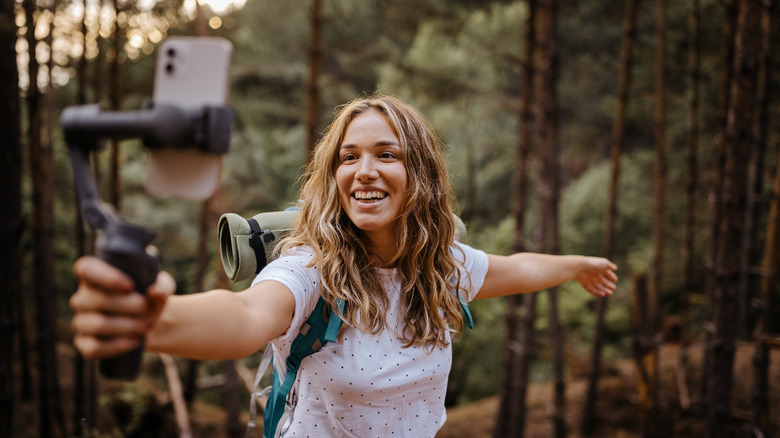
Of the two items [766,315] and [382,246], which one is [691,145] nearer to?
[766,315]

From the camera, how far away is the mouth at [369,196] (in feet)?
5.21

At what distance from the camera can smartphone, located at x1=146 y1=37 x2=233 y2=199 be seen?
2.69 ft

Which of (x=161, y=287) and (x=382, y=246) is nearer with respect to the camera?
(x=161, y=287)

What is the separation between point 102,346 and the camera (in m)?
0.78

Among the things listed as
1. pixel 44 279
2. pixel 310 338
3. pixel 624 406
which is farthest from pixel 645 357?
pixel 44 279

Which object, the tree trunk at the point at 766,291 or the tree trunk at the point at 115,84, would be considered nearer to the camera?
the tree trunk at the point at 766,291

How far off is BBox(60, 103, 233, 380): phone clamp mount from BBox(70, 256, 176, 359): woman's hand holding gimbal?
0.06 ft

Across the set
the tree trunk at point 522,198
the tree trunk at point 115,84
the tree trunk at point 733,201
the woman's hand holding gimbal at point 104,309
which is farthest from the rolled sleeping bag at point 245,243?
the tree trunk at point 115,84

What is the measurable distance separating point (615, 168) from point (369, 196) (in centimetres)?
582

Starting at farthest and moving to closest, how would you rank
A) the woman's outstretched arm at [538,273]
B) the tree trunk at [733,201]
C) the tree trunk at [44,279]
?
1. the tree trunk at [44,279]
2. the tree trunk at [733,201]
3. the woman's outstretched arm at [538,273]

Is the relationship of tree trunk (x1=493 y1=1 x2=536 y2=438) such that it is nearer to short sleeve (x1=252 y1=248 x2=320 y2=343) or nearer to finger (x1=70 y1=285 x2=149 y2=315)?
short sleeve (x1=252 y1=248 x2=320 y2=343)

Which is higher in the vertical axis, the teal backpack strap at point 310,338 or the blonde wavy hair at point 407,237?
the blonde wavy hair at point 407,237

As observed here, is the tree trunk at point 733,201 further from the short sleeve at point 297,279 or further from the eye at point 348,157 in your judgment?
the short sleeve at point 297,279

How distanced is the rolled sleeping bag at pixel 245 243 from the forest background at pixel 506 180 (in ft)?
2.67
